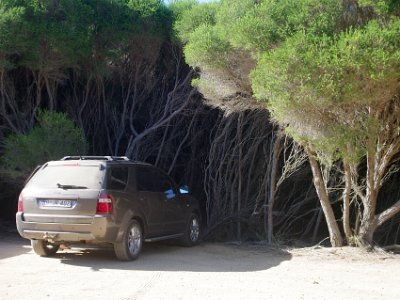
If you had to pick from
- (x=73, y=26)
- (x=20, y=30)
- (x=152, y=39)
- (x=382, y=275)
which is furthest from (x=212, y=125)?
(x=382, y=275)

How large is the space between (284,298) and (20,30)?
9.64 m

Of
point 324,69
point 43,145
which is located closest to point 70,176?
point 43,145

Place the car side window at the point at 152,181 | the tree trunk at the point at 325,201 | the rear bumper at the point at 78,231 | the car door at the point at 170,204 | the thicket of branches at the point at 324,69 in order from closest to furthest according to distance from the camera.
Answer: the thicket of branches at the point at 324,69 → the rear bumper at the point at 78,231 → the car side window at the point at 152,181 → the car door at the point at 170,204 → the tree trunk at the point at 325,201

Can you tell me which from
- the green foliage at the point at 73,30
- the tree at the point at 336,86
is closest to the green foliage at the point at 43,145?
the green foliage at the point at 73,30

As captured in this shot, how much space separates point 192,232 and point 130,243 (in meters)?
2.65

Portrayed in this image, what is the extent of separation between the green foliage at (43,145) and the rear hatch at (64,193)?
310 centimetres

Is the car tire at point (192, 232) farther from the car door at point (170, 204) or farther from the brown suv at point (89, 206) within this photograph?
the brown suv at point (89, 206)

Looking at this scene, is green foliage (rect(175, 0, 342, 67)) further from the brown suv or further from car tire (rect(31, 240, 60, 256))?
car tire (rect(31, 240, 60, 256))

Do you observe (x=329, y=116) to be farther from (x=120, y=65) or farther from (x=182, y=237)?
(x=120, y=65)

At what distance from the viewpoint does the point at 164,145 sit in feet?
55.0

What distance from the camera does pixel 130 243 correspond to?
1027 centimetres

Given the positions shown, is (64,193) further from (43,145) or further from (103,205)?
(43,145)

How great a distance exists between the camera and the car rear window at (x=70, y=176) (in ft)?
32.5

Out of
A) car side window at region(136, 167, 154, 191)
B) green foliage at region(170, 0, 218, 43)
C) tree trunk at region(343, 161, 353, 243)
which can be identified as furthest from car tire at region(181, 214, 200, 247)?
green foliage at region(170, 0, 218, 43)
